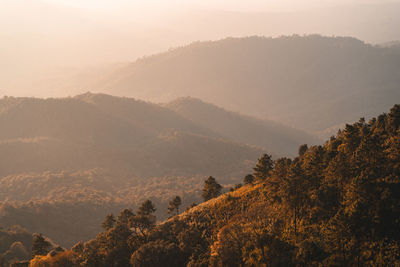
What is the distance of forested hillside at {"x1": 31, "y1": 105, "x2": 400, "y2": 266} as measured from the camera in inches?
1845

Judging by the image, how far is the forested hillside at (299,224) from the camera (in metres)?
46.9

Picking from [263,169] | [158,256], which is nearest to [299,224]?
[158,256]

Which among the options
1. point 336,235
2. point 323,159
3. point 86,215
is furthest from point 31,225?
point 336,235

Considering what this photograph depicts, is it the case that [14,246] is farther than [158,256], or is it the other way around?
[14,246]

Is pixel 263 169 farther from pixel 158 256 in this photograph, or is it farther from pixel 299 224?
pixel 158 256

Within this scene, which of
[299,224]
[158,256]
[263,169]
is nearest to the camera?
[299,224]

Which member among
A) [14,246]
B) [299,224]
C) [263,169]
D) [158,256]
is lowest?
[14,246]

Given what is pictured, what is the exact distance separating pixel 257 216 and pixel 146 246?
1797 centimetres

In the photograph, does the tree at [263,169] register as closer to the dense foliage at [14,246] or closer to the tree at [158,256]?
the tree at [158,256]

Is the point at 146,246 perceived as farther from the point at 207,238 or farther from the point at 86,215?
the point at 86,215

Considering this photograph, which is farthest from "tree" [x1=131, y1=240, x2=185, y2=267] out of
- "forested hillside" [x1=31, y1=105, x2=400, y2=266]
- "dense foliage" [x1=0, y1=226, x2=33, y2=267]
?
"dense foliage" [x1=0, y1=226, x2=33, y2=267]

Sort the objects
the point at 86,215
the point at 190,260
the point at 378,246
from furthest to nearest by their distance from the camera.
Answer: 1. the point at 86,215
2. the point at 190,260
3. the point at 378,246

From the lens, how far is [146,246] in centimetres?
6269

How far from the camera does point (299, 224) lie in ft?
181
